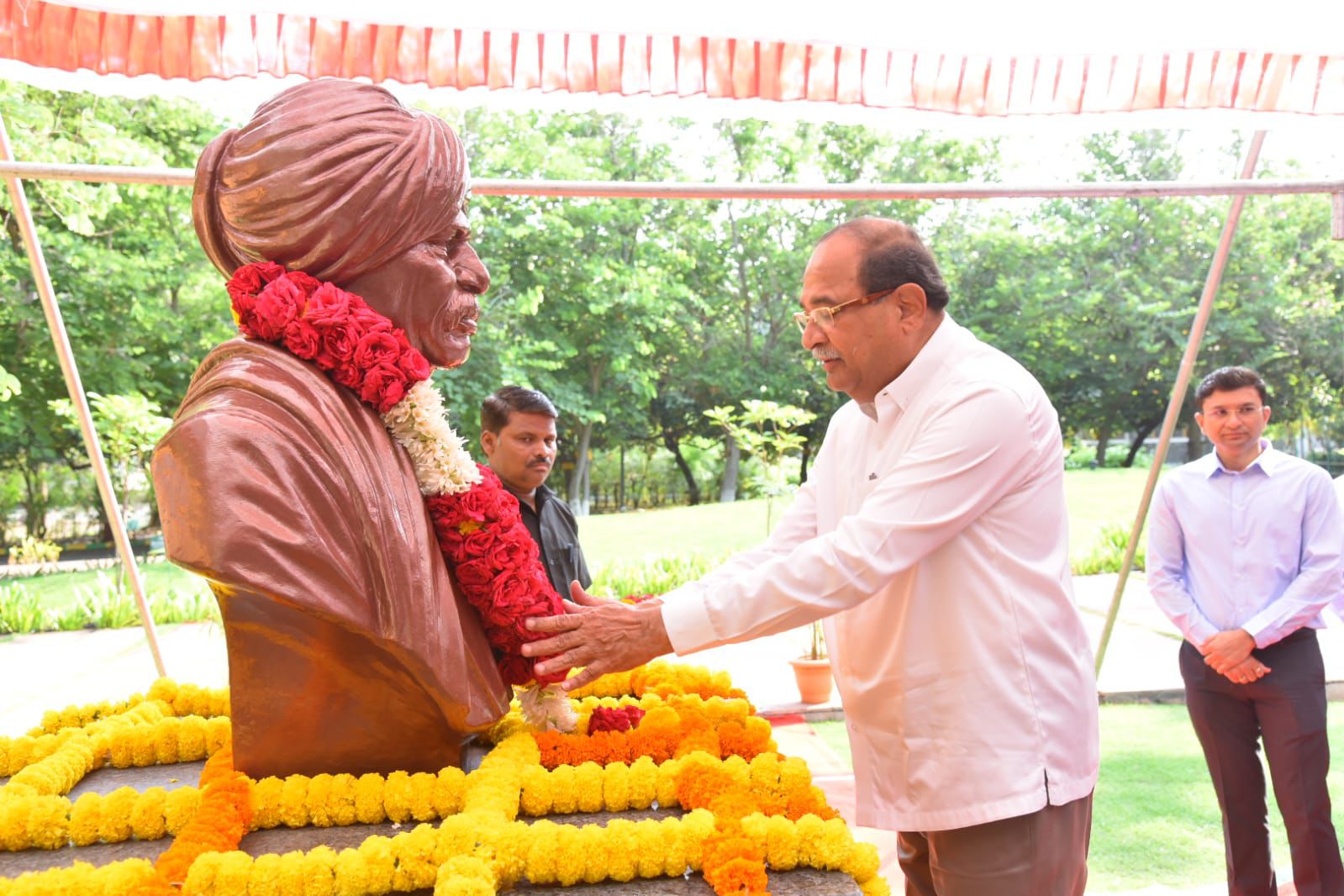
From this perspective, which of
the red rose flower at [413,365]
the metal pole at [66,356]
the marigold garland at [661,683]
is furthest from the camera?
the metal pole at [66,356]

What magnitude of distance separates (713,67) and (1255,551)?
243 cm

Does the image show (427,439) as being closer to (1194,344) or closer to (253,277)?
(253,277)

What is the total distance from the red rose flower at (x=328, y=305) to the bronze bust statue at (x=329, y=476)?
0.23 feet

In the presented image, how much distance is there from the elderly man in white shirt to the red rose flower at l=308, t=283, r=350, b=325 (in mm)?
703

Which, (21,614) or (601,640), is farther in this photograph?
(21,614)

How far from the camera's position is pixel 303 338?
187 centimetres

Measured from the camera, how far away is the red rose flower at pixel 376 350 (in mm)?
1896

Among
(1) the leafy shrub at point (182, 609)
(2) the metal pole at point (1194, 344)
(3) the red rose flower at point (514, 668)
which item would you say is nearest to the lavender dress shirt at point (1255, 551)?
(2) the metal pole at point (1194, 344)

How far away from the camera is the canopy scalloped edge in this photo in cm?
317

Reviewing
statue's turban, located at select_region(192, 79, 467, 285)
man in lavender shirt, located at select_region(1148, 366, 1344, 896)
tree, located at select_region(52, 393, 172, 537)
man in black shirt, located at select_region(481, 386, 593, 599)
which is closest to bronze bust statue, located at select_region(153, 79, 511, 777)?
A: statue's turban, located at select_region(192, 79, 467, 285)

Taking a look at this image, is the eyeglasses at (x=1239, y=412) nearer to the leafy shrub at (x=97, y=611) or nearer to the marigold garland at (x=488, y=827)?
the marigold garland at (x=488, y=827)

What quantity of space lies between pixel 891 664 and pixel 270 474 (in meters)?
1.25

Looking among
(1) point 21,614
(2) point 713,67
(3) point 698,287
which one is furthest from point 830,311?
(3) point 698,287

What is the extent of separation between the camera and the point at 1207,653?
11.4ft
